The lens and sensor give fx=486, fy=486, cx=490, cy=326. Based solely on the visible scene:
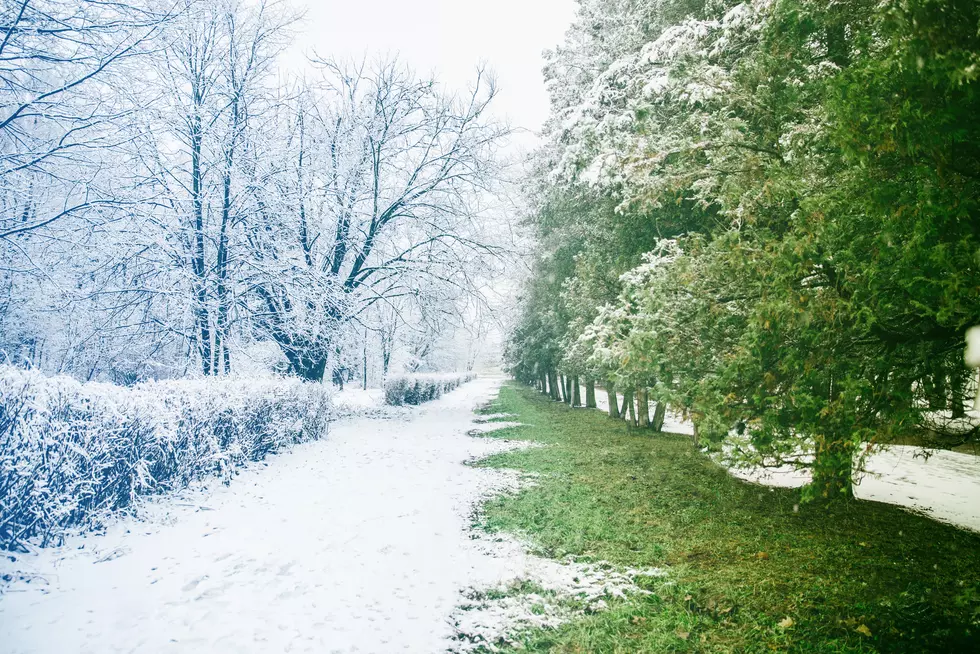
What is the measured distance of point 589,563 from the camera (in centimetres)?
500

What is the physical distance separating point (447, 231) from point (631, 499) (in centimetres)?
1082

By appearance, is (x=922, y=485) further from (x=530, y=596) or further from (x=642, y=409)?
(x=530, y=596)

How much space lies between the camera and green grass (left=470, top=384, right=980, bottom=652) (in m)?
3.53

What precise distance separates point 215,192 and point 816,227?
11.9 metres

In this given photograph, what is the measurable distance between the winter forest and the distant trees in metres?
0.11

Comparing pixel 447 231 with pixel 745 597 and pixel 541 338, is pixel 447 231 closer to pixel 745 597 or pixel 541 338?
pixel 541 338

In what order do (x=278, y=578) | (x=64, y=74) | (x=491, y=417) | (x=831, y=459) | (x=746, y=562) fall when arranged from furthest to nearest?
1. (x=491, y=417)
2. (x=64, y=74)
3. (x=746, y=562)
4. (x=278, y=578)
5. (x=831, y=459)

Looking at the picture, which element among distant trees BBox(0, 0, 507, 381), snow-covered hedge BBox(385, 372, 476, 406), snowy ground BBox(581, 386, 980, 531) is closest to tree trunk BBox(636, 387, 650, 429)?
snowy ground BBox(581, 386, 980, 531)

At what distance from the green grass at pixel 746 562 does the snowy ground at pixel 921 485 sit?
2.21 feet

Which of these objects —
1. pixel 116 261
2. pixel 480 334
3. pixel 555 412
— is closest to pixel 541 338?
pixel 555 412

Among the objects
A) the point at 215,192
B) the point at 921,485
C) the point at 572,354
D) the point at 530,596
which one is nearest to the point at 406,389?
the point at 572,354

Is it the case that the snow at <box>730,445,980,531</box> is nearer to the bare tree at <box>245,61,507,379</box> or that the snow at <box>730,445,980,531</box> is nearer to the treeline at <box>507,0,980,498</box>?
the treeline at <box>507,0,980,498</box>

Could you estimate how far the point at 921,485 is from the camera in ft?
32.6

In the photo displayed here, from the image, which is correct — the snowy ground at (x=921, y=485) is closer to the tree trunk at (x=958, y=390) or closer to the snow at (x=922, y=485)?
the snow at (x=922, y=485)
